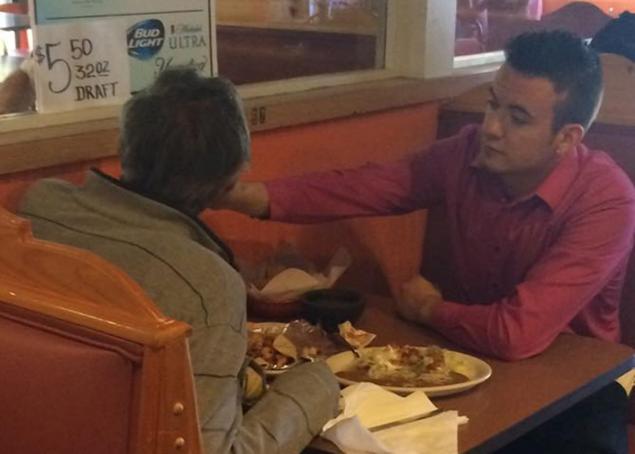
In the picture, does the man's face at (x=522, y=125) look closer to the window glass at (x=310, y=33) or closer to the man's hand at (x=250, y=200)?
the man's hand at (x=250, y=200)

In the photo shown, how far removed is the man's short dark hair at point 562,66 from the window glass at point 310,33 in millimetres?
727

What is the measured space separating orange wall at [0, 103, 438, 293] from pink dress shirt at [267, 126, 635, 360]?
0.18 m

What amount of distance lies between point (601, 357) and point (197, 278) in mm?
804

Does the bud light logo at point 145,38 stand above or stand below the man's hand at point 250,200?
above

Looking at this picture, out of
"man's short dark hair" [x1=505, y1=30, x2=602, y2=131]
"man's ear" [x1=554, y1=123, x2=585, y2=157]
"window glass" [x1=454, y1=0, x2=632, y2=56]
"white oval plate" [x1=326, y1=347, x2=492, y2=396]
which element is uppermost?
"man's short dark hair" [x1=505, y1=30, x2=602, y2=131]

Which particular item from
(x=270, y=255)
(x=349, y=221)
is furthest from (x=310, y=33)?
(x=270, y=255)

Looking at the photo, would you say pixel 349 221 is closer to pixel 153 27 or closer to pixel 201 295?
pixel 153 27

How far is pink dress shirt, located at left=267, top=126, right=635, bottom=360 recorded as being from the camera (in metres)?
1.88

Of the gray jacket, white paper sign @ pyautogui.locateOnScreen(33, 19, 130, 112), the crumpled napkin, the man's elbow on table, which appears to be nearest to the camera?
the gray jacket

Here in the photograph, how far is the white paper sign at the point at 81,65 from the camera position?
1918 millimetres

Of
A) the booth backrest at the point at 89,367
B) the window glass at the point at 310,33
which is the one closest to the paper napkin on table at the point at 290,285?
the window glass at the point at 310,33

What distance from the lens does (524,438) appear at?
2.05 metres

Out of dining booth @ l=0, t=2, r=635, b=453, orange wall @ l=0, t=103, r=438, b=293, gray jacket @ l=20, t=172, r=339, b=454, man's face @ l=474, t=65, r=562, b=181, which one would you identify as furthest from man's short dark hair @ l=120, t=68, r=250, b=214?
man's face @ l=474, t=65, r=562, b=181

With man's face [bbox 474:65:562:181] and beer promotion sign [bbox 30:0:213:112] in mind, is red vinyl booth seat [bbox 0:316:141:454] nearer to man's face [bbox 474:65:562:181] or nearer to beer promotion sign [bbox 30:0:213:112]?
beer promotion sign [bbox 30:0:213:112]
